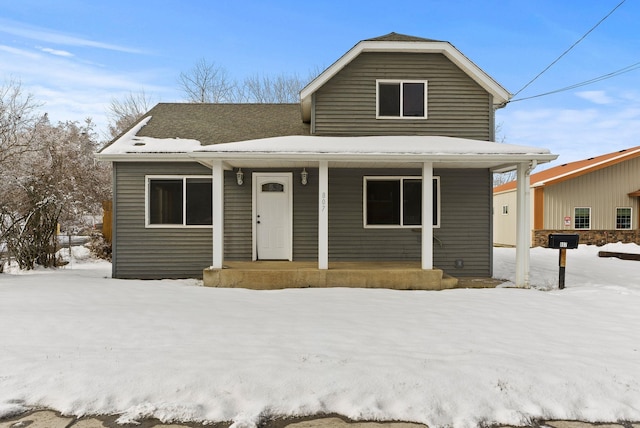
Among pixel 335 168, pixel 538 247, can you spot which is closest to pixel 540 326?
pixel 335 168

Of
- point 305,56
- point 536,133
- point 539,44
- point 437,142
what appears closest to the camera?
point 437,142

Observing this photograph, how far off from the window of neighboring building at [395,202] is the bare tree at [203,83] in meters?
20.7

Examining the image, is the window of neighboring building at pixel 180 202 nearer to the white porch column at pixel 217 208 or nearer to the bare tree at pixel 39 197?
the white porch column at pixel 217 208

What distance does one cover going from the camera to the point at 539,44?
19531mm

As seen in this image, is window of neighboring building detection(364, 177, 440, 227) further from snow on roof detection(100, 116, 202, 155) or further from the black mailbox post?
snow on roof detection(100, 116, 202, 155)

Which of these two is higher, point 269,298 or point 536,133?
point 536,133

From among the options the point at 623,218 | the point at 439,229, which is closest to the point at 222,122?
the point at 439,229

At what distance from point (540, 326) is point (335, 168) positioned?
5721mm

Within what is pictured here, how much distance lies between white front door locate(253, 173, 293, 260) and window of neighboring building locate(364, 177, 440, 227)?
198 centimetres

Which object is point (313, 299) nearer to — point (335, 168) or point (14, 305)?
point (335, 168)

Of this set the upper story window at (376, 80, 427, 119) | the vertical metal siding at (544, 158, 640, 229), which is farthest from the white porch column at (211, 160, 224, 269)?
the vertical metal siding at (544, 158, 640, 229)

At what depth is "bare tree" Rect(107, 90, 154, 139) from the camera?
2650 centimetres

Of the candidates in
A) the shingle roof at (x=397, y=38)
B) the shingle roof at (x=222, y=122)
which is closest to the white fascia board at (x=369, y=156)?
the shingle roof at (x=222, y=122)

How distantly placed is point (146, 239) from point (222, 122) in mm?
3783
